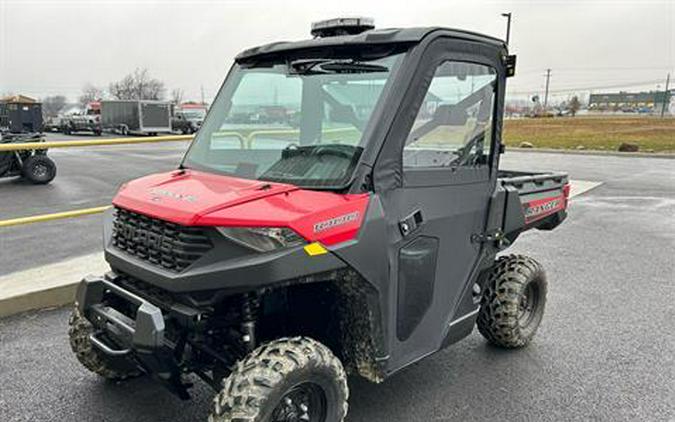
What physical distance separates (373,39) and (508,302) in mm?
2164

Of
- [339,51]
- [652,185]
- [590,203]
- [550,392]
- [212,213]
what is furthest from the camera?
[652,185]

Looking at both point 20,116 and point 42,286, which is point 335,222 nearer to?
point 42,286

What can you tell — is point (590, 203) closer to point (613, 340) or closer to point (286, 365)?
point (613, 340)

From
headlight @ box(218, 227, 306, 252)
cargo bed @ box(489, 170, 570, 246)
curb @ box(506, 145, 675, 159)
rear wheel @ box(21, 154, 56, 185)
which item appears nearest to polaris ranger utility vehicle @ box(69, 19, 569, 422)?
headlight @ box(218, 227, 306, 252)

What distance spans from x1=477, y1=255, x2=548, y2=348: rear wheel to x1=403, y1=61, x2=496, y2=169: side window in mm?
1038

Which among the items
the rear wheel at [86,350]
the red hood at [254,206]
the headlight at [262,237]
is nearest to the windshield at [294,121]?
the red hood at [254,206]

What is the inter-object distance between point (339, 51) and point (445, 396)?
2.16m

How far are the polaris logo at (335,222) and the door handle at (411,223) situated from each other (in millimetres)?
332


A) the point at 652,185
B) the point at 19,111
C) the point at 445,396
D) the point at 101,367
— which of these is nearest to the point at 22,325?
the point at 101,367

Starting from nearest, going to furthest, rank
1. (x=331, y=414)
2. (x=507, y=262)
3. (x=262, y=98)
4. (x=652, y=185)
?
(x=331, y=414) < (x=262, y=98) < (x=507, y=262) < (x=652, y=185)

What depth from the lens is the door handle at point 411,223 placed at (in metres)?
2.79

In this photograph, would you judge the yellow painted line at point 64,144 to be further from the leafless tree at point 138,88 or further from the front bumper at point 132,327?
the leafless tree at point 138,88

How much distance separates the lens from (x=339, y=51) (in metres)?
2.88

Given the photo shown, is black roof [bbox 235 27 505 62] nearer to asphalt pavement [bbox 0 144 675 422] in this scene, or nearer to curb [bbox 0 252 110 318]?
asphalt pavement [bbox 0 144 675 422]
